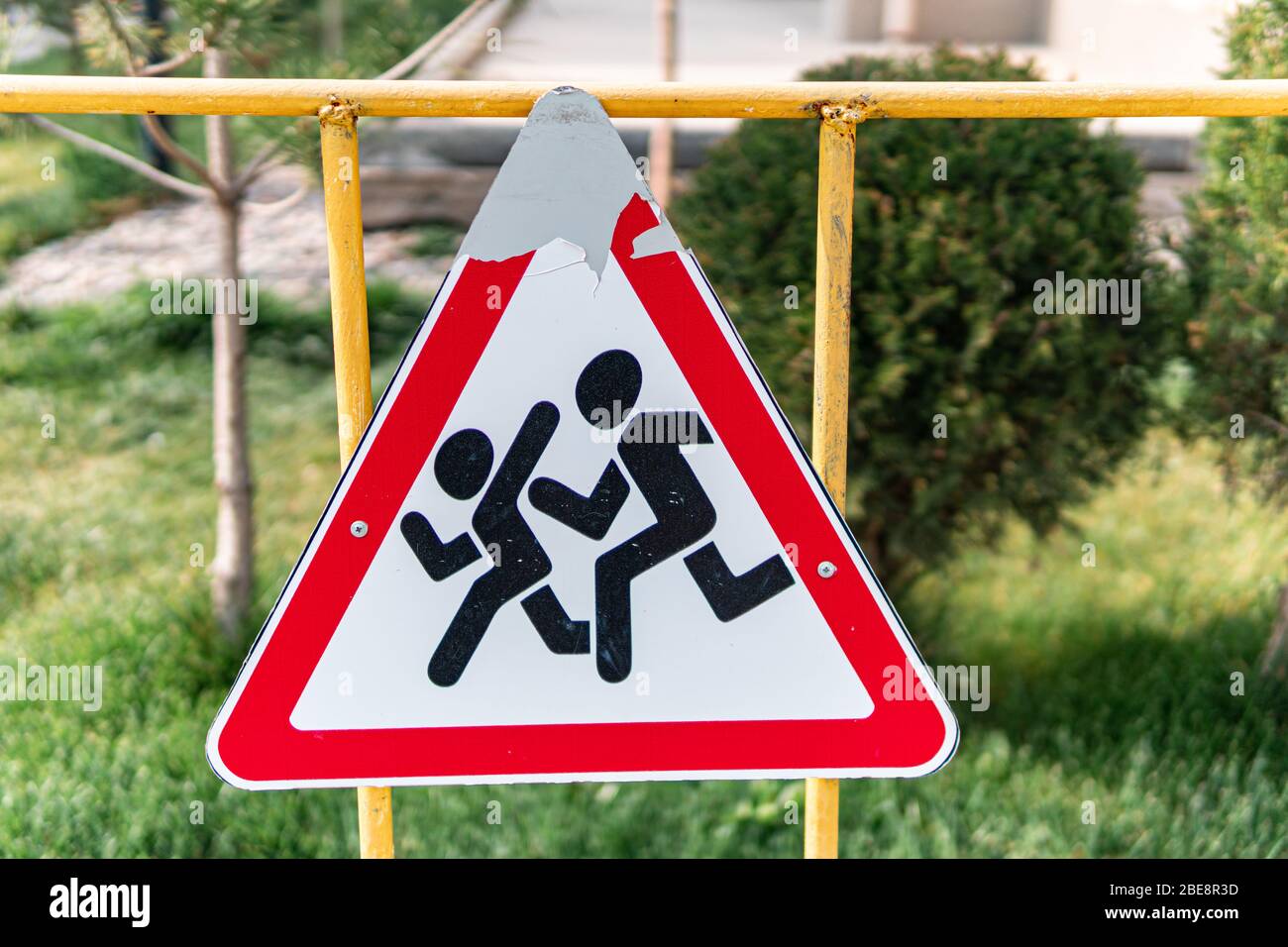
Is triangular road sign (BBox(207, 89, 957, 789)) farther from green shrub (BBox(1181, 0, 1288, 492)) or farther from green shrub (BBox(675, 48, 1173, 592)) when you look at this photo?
green shrub (BBox(1181, 0, 1288, 492))

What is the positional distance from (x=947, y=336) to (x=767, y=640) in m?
1.60

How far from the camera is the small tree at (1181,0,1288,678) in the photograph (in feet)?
8.25

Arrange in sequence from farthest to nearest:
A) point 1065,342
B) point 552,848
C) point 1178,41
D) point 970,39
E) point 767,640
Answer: point 970,39, point 1178,41, point 1065,342, point 552,848, point 767,640

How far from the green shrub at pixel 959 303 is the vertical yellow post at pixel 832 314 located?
123cm

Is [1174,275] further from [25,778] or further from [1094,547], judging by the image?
[25,778]

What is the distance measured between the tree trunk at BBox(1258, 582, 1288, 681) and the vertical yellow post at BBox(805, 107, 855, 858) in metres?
1.86

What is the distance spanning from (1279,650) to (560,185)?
7.92ft

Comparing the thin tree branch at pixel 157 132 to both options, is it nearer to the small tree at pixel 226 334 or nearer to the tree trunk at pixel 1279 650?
the small tree at pixel 226 334

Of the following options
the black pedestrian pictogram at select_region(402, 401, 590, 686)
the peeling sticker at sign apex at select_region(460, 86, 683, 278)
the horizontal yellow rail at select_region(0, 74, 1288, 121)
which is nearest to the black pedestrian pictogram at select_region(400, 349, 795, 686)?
the black pedestrian pictogram at select_region(402, 401, 590, 686)

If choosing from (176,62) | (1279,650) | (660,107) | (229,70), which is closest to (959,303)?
(1279,650)

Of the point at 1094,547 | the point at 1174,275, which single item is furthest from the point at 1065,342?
the point at 1094,547

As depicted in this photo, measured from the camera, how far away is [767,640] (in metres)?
1.42

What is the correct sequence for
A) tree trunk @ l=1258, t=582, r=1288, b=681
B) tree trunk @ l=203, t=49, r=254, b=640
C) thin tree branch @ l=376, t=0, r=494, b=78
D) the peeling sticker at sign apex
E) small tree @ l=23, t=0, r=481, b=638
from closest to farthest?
the peeling sticker at sign apex → small tree @ l=23, t=0, r=481, b=638 → thin tree branch @ l=376, t=0, r=494, b=78 → tree trunk @ l=1258, t=582, r=1288, b=681 → tree trunk @ l=203, t=49, r=254, b=640

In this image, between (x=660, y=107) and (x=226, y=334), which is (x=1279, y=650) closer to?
(x=660, y=107)
